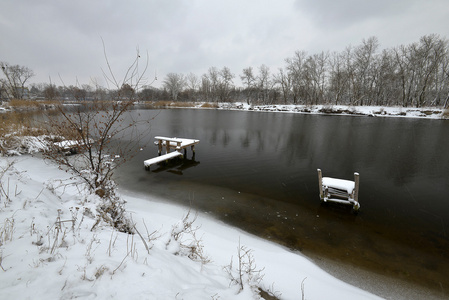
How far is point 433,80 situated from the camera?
38.9 m

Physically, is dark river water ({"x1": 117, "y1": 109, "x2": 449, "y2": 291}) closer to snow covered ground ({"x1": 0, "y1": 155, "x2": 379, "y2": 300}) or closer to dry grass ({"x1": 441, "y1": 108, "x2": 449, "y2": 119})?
snow covered ground ({"x1": 0, "y1": 155, "x2": 379, "y2": 300})

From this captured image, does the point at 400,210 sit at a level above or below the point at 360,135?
below

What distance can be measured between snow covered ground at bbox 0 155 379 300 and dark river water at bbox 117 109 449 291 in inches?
51.3

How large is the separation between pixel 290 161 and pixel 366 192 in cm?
429

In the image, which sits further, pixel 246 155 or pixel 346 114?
pixel 346 114

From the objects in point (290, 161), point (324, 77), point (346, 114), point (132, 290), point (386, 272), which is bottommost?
point (386, 272)

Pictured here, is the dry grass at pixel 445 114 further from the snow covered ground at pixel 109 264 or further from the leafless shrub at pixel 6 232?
the leafless shrub at pixel 6 232

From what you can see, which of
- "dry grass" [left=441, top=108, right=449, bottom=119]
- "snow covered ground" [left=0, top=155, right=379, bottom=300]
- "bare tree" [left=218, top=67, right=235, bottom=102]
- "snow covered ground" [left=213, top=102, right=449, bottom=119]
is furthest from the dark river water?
"bare tree" [left=218, top=67, right=235, bottom=102]

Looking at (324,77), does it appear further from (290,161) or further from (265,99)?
(290,161)

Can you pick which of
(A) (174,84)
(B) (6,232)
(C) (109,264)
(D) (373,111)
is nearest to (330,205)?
(C) (109,264)

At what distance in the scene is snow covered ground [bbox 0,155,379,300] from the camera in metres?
2.06

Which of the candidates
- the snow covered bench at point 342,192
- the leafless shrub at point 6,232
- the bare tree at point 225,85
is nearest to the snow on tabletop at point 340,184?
the snow covered bench at point 342,192

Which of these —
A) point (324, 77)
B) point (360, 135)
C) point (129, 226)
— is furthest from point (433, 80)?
point (129, 226)

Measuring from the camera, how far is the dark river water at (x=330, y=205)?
197 inches
